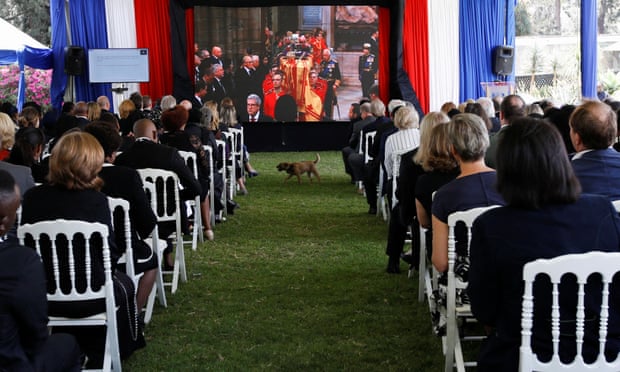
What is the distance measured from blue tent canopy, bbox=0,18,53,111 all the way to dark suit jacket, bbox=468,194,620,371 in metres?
11.5

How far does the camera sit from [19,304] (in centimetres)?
237

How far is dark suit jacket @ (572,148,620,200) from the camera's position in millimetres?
3488

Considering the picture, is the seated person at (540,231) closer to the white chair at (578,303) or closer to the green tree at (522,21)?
the white chair at (578,303)

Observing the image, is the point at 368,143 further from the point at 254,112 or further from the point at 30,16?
the point at 30,16

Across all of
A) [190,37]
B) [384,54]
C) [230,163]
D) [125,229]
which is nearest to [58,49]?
→ [190,37]

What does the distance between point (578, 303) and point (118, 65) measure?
1278cm

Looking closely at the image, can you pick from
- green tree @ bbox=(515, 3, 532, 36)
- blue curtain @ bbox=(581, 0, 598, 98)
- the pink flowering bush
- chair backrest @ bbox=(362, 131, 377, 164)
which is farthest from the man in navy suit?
green tree @ bbox=(515, 3, 532, 36)

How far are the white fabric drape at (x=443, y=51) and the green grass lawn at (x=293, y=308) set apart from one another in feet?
26.4

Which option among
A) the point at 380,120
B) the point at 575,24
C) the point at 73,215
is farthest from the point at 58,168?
the point at 575,24

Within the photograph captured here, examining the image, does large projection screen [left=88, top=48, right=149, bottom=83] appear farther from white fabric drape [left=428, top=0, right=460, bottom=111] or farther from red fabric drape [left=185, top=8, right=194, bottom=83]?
white fabric drape [left=428, top=0, right=460, bottom=111]

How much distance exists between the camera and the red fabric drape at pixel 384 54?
49.4ft

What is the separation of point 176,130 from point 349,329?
296 centimetres

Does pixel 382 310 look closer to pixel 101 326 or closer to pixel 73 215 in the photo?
pixel 101 326

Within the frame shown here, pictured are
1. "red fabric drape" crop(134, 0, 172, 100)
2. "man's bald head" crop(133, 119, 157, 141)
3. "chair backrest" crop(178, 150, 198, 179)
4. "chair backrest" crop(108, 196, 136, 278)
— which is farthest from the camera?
"red fabric drape" crop(134, 0, 172, 100)
